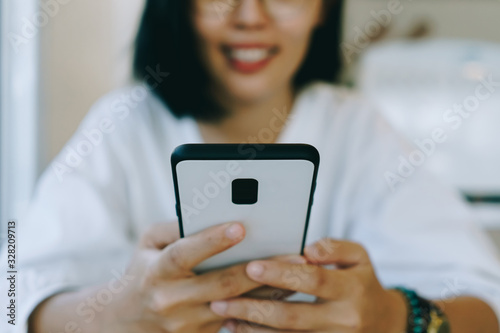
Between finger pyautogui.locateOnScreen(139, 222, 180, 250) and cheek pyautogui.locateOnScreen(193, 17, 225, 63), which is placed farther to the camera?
cheek pyautogui.locateOnScreen(193, 17, 225, 63)

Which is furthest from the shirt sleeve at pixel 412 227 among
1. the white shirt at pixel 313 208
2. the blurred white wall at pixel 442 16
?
the blurred white wall at pixel 442 16

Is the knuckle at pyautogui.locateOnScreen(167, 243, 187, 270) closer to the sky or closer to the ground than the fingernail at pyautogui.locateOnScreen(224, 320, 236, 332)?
closer to the sky

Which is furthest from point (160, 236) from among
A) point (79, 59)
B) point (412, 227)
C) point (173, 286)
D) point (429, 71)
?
point (429, 71)

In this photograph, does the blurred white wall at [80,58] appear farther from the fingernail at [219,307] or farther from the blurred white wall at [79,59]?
the fingernail at [219,307]

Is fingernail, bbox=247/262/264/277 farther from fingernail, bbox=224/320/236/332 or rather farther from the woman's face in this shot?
the woman's face

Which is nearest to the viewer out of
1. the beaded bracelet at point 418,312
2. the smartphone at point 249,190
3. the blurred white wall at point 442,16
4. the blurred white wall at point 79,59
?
the smartphone at point 249,190

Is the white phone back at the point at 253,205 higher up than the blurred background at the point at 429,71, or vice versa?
the blurred background at the point at 429,71

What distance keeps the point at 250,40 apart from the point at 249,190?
0.21 metres

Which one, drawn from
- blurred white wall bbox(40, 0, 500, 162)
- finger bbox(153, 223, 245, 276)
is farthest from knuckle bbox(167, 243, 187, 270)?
blurred white wall bbox(40, 0, 500, 162)

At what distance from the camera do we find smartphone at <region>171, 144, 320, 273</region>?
9.3 inches

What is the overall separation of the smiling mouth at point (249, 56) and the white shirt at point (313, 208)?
0.32ft

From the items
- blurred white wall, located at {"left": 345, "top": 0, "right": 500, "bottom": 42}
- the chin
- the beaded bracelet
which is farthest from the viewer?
blurred white wall, located at {"left": 345, "top": 0, "right": 500, "bottom": 42}

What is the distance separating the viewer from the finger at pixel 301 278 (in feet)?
0.90

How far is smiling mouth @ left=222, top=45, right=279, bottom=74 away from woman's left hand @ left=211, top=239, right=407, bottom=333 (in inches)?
8.1
